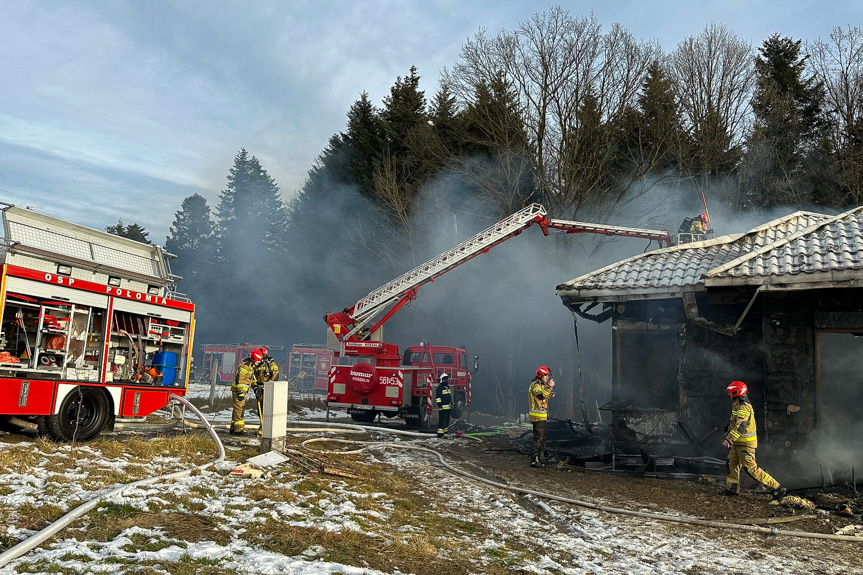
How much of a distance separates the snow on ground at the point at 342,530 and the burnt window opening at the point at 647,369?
4568 mm

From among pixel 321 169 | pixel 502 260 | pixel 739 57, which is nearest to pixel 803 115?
pixel 739 57

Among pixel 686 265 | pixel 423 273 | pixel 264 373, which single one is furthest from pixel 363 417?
pixel 686 265

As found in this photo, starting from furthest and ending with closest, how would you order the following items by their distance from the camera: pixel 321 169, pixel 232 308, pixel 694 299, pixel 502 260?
pixel 232 308 → pixel 321 169 → pixel 502 260 → pixel 694 299

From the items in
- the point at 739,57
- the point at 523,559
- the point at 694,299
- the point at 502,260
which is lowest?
the point at 523,559

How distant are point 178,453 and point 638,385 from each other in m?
7.86

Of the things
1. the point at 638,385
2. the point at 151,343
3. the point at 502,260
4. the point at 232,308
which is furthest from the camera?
the point at 232,308

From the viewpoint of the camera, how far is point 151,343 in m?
11.1

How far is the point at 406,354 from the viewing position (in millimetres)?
18781

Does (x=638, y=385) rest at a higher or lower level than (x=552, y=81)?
lower

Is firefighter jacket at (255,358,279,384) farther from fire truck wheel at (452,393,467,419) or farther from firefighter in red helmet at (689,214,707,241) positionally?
firefighter in red helmet at (689,214,707,241)

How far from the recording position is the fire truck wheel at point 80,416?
9.00m

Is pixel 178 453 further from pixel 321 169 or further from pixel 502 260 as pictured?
pixel 321 169

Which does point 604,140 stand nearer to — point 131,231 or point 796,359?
point 796,359

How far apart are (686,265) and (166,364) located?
8.96 metres
